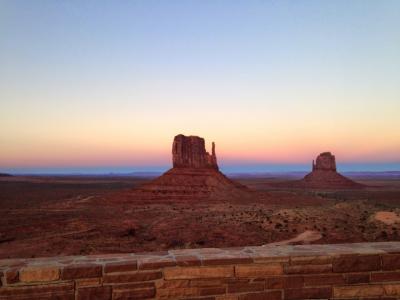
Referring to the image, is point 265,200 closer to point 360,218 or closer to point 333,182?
point 360,218

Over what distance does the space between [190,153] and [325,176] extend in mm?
42878

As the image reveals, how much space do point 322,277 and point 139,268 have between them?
2.18 metres

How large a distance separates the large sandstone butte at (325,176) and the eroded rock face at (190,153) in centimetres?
3757

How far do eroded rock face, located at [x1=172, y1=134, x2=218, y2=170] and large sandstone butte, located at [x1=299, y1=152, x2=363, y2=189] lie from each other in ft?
123

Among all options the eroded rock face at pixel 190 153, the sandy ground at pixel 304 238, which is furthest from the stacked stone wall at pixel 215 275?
the eroded rock face at pixel 190 153

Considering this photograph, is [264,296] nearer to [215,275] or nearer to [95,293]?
[215,275]

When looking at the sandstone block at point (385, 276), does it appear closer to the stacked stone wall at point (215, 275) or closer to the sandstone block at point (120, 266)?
the stacked stone wall at point (215, 275)

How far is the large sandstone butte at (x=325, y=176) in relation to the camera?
8219 cm

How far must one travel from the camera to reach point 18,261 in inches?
161

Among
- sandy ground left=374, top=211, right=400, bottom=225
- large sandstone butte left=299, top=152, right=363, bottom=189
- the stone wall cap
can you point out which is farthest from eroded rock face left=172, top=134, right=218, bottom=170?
the stone wall cap

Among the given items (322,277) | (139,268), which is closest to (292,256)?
(322,277)

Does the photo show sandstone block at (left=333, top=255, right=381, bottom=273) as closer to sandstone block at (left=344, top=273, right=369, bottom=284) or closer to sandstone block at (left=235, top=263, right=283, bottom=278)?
sandstone block at (left=344, top=273, right=369, bottom=284)

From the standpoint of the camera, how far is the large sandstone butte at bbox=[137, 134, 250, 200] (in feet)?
156

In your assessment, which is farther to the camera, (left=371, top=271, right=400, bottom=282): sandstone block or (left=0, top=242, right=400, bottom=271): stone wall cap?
(left=371, top=271, right=400, bottom=282): sandstone block
